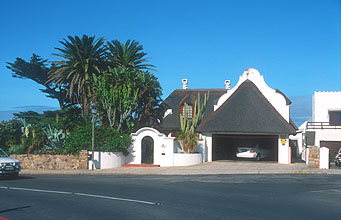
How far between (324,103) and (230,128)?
13186 mm

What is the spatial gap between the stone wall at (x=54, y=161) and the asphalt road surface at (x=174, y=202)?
10769 millimetres

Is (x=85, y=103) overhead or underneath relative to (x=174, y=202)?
overhead

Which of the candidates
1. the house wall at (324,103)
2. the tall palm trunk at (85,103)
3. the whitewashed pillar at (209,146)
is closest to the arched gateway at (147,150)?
the whitewashed pillar at (209,146)

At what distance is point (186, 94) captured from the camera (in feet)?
133

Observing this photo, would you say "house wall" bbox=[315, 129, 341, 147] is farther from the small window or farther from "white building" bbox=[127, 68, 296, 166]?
"white building" bbox=[127, 68, 296, 166]

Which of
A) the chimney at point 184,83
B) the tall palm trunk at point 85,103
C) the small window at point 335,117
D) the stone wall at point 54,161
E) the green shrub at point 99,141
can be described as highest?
the chimney at point 184,83

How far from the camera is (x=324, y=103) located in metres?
39.0

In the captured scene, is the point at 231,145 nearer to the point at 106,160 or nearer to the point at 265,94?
the point at 265,94

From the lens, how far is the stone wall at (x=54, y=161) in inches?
1089

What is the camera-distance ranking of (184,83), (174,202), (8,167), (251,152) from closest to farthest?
(174,202), (8,167), (251,152), (184,83)

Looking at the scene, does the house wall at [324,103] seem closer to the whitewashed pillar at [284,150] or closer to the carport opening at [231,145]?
the carport opening at [231,145]

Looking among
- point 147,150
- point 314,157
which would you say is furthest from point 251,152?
point 147,150

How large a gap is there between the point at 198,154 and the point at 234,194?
16.5m

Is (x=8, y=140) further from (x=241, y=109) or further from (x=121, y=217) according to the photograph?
(x=121, y=217)
